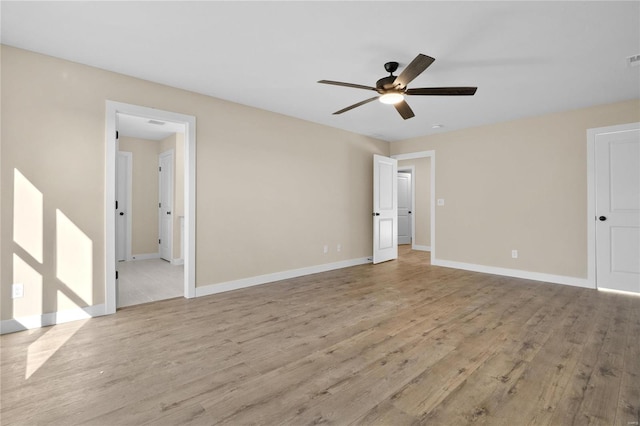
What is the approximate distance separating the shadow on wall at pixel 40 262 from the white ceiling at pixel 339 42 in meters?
1.41

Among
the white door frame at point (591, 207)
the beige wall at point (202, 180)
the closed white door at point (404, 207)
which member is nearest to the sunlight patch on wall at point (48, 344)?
the beige wall at point (202, 180)

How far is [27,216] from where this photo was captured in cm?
281

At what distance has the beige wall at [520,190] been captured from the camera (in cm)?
443

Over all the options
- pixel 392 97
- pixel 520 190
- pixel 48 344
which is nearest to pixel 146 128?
pixel 48 344

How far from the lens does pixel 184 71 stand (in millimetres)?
3234

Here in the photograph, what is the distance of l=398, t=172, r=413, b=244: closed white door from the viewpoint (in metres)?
9.02

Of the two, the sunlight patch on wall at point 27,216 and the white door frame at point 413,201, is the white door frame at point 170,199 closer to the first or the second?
the sunlight patch on wall at point 27,216

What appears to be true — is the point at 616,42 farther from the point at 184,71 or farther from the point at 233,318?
the point at 233,318

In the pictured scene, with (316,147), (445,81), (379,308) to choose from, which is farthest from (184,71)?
(379,308)

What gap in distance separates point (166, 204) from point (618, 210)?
7.60m

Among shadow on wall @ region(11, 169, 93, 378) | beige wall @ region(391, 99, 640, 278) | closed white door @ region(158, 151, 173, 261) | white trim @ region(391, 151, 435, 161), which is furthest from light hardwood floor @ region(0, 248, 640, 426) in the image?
white trim @ region(391, 151, 435, 161)

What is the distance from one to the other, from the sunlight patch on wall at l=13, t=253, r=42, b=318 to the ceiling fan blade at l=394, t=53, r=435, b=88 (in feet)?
12.3

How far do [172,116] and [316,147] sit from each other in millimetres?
2373

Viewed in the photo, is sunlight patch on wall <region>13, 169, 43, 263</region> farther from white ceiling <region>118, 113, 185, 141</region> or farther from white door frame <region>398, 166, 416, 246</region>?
white door frame <region>398, 166, 416, 246</region>
